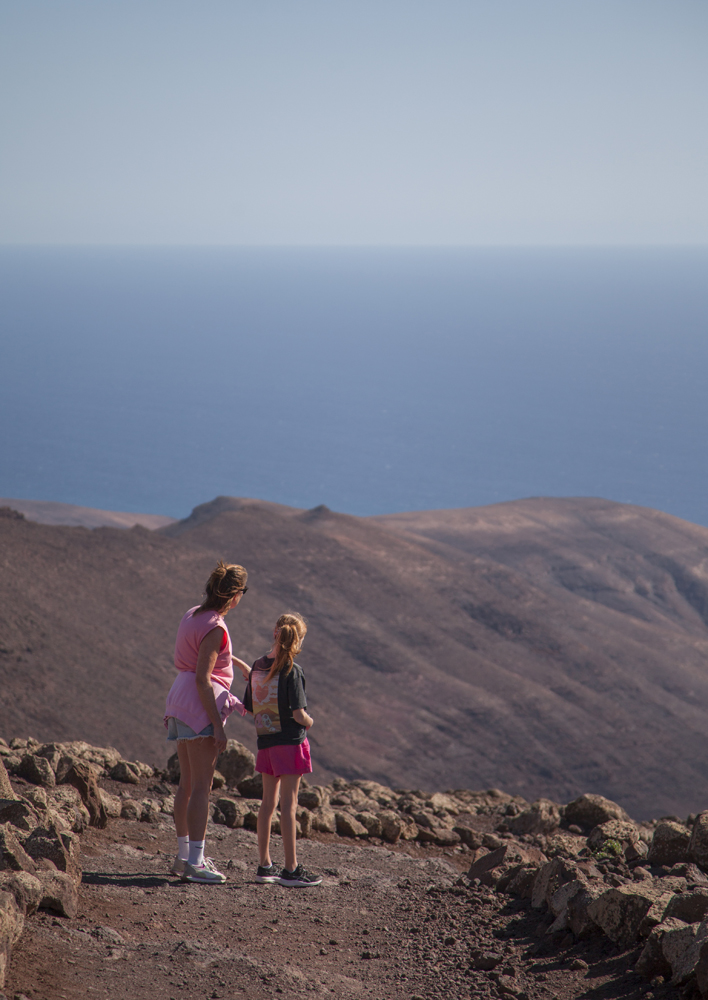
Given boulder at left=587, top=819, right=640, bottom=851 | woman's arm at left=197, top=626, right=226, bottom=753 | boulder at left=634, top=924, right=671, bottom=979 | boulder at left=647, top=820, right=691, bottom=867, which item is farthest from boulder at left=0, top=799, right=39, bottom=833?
boulder at left=647, top=820, right=691, bottom=867

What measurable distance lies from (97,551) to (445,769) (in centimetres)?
1371

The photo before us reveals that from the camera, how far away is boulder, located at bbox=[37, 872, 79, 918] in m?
5.20

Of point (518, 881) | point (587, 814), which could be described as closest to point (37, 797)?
point (518, 881)

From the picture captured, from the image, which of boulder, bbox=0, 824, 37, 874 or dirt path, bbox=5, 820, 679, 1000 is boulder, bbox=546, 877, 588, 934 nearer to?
dirt path, bbox=5, 820, 679, 1000

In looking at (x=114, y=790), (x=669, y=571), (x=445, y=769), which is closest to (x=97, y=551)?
(x=445, y=769)

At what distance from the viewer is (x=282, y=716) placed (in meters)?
6.11

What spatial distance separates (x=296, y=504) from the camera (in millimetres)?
120688

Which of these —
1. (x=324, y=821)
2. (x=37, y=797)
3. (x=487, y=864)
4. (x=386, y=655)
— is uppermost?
(x=37, y=797)

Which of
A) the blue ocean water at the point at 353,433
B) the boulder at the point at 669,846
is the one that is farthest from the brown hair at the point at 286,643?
the blue ocean water at the point at 353,433

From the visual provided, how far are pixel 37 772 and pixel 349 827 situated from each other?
301 cm

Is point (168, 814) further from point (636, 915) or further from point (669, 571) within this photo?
point (669, 571)

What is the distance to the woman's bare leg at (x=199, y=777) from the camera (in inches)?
235

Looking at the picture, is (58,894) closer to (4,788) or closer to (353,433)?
(4,788)

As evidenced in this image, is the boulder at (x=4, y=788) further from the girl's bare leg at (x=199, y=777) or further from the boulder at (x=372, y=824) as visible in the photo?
the boulder at (x=372, y=824)
